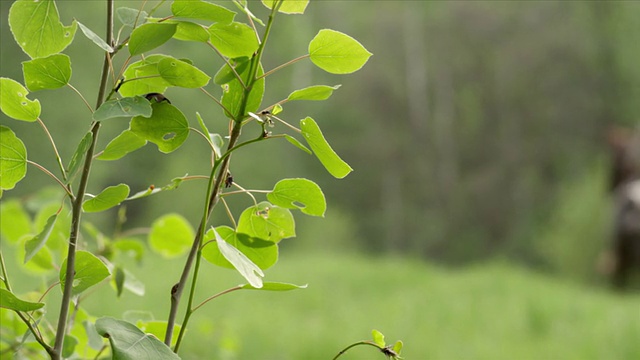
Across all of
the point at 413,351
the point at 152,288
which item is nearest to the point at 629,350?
the point at 413,351

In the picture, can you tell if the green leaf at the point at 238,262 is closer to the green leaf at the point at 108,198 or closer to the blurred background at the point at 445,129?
the green leaf at the point at 108,198

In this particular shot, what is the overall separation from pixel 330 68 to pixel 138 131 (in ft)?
0.44

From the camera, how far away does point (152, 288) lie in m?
3.15

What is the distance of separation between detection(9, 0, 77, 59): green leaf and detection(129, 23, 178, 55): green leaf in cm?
7

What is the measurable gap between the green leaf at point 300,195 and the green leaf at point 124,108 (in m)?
0.11

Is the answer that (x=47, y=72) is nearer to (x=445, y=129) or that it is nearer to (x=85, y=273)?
(x=85, y=273)

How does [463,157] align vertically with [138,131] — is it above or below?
below

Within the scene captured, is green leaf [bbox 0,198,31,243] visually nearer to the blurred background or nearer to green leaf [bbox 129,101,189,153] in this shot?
green leaf [bbox 129,101,189,153]

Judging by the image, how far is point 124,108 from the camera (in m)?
0.41

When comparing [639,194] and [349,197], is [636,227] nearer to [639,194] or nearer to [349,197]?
[639,194]

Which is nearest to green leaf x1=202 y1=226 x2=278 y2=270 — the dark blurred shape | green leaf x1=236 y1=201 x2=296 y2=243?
green leaf x1=236 y1=201 x2=296 y2=243

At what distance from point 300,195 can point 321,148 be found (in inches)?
2.0

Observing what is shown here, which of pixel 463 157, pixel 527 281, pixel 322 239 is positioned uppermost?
pixel 527 281

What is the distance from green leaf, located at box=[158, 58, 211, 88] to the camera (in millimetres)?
440
